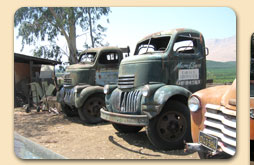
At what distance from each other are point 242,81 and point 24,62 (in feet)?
25.6

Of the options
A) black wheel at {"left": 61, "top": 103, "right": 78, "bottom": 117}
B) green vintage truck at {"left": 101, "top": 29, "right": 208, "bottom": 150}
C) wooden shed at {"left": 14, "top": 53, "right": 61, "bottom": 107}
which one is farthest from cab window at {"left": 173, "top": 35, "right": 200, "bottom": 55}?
wooden shed at {"left": 14, "top": 53, "right": 61, "bottom": 107}

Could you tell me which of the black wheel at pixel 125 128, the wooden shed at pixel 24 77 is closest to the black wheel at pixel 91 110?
the black wheel at pixel 125 128

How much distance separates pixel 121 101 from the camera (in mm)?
3555

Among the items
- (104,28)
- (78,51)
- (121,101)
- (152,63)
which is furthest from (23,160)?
(78,51)

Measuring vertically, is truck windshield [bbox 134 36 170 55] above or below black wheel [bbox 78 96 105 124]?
above

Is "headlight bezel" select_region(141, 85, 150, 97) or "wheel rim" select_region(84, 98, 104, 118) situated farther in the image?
"wheel rim" select_region(84, 98, 104, 118)

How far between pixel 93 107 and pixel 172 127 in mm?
2422

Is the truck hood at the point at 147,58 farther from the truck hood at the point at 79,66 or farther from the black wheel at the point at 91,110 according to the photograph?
the truck hood at the point at 79,66

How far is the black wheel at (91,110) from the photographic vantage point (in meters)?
5.18

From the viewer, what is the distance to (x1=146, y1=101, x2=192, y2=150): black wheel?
3.20 metres

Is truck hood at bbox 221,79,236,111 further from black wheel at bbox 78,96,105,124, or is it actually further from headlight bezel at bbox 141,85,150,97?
black wheel at bbox 78,96,105,124

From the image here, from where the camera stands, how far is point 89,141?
3.83 metres

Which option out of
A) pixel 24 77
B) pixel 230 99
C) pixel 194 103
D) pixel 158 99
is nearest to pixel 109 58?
pixel 158 99

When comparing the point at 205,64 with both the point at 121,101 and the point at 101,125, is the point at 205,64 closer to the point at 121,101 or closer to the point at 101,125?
the point at 121,101
